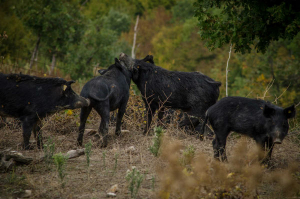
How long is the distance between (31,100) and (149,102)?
282 cm

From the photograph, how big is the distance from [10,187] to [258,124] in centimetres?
377

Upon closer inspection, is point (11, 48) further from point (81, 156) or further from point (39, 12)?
point (81, 156)

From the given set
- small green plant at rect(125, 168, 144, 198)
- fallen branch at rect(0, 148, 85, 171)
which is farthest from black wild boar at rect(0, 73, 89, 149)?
small green plant at rect(125, 168, 144, 198)

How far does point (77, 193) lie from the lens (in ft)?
15.8

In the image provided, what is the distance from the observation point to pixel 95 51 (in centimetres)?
2680

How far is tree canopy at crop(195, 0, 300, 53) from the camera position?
250 inches

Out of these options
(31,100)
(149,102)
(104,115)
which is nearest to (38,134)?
(31,100)

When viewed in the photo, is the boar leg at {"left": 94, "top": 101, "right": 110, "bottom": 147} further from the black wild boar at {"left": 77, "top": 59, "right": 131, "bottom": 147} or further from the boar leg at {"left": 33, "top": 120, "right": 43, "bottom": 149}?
the boar leg at {"left": 33, "top": 120, "right": 43, "bottom": 149}

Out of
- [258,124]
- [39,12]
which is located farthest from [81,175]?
[39,12]

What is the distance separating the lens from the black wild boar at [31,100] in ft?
22.1

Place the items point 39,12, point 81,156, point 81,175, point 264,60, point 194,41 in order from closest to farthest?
point 81,175 → point 81,156 → point 39,12 → point 264,60 → point 194,41

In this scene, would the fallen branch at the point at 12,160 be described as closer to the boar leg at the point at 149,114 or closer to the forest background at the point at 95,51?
the boar leg at the point at 149,114

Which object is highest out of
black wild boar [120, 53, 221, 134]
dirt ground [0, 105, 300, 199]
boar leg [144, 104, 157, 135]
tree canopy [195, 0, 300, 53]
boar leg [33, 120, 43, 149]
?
tree canopy [195, 0, 300, 53]

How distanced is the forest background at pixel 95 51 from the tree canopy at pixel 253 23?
14.9 inches
